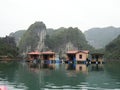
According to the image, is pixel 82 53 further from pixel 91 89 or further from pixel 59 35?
pixel 59 35

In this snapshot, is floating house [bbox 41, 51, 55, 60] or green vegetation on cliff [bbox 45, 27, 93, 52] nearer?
floating house [bbox 41, 51, 55, 60]

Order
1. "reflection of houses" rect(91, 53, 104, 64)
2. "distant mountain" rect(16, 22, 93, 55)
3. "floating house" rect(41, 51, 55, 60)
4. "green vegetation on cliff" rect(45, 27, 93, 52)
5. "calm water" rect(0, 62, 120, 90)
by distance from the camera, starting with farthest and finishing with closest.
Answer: "green vegetation on cliff" rect(45, 27, 93, 52) → "distant mountain" rect(16, 22, 93, 55) → "floating house" rect(41, 51, 55, 60) → "reflection of houses" rect(91, 53, 104, 64) → "calm water" rect(0, 62, 120, 90)

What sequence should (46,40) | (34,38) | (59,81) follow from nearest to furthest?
(59,81) → (34,38) → (46,40)

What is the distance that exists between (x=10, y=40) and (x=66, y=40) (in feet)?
107

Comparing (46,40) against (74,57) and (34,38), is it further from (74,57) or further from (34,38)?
(74,57)

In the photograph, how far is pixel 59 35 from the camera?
109375mm

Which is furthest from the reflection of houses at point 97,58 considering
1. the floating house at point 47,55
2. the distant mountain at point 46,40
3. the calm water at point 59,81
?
the distant mountain at point 46,40

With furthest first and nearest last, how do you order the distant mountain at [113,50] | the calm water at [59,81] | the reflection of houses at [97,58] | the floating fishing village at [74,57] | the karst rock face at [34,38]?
1. the karst rock face at [34,38]
2. the distant mountain at [113,50]
3. the reflection of houses at [97,58]
4. the floating fishing village at [74,57]
5. the calm water at [59,81]

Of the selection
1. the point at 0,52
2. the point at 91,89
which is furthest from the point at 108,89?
the point at 0,52

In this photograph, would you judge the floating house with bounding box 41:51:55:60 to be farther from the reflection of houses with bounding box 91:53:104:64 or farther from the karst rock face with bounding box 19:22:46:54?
the karst rock face with bounding box 19:22:46:54

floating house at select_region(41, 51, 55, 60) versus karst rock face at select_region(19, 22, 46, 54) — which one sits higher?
karst rock face at select_region(19, 22, 46, 54)

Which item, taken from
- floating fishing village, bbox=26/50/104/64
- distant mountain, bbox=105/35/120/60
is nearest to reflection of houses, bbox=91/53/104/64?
floating fishing village, bbox=26/50/104/64

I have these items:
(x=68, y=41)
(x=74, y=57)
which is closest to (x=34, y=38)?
(x=68, y=41)

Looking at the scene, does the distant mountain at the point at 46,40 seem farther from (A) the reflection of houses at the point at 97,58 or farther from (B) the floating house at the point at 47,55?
(A) the reflection of houses at the point at 97,58
